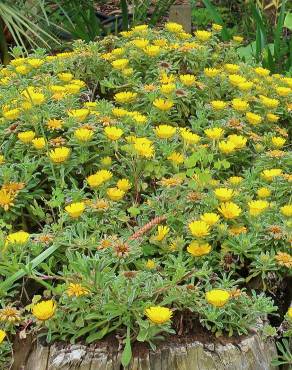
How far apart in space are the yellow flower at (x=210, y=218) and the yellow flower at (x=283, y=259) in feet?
0.64

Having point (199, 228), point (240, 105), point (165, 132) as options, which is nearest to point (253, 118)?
point (240, 105)

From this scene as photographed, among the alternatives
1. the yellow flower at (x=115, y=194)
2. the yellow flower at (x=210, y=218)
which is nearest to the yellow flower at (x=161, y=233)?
the yellow flower at (x=210, y=218)

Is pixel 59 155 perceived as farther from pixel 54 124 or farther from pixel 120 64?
pixel 120 64

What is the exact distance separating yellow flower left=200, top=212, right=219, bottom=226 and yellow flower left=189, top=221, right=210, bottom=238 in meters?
0.01

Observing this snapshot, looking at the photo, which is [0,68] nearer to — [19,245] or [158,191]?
[158,191]

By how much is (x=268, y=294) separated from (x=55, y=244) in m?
0.66

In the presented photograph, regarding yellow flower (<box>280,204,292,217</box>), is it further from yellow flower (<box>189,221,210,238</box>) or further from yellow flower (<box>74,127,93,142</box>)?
yellow flower (<box>74,127,93,142</box>)

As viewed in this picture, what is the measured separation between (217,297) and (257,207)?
0.41 meters

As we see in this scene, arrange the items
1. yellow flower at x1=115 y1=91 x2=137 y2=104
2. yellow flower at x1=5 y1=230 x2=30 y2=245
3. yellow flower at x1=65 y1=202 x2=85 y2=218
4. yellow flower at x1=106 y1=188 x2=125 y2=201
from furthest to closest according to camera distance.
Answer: yellow flower at x1=115 y1=91 x2=137 y2=104, yellow flower at x1=106 y1=188 x2=125 y2=201, yellow flower at x1=65 y1=202 x2=85 y2=218, yellow flower at x1=5 y1=230 x2=30 y2=245

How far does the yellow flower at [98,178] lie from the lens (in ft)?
7.43

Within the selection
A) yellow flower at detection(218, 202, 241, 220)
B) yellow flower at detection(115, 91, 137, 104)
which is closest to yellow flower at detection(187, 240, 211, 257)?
yellow flower at detection(218, 202, 241, 220)

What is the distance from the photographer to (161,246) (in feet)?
6.93

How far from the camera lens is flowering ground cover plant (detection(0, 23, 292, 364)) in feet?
6.16

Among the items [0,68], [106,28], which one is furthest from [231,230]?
[106,28]
